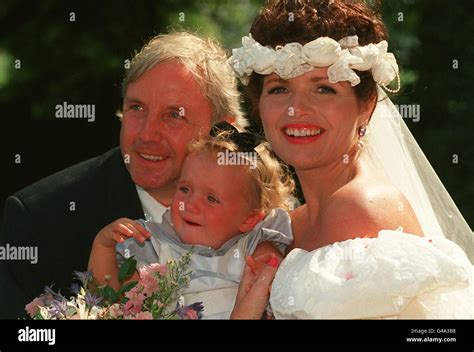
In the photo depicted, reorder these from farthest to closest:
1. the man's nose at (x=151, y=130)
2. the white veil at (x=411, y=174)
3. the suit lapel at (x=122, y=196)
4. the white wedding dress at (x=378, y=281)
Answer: the suit lapel at (x=122, y=196), the man's nose at (x=151, y=130), the white veil at (x=411, y=174), the white wedding dress at (x=378, y=281)

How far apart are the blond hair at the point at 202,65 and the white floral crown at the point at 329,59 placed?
0.60 m

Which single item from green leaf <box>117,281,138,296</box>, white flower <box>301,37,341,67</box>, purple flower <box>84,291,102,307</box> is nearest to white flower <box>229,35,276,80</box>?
white flower <box>301,37,341,67</box>

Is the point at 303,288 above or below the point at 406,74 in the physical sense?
below

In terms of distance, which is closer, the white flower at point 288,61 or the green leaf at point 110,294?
the green leaf at point 110,294

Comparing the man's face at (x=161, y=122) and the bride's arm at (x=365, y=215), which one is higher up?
the man's face at (x=161, y=122)

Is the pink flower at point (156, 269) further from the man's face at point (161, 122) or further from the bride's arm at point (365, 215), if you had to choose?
the man's face at point (161, 122)

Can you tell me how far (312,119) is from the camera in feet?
12.1

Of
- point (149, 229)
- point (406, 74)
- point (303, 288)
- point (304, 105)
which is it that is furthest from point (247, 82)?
point (406, 74)

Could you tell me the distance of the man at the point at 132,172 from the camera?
14.4 ft

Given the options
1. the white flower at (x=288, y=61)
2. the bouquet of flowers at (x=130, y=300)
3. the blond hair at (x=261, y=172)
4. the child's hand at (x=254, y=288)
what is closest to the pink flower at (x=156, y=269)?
the bouquet of flowers at (x=130, y=300)

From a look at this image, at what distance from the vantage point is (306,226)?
3.95m

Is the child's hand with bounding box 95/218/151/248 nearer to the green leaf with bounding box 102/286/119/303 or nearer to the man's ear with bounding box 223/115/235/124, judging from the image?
the green leaf with bounding box 102/286/119/303
